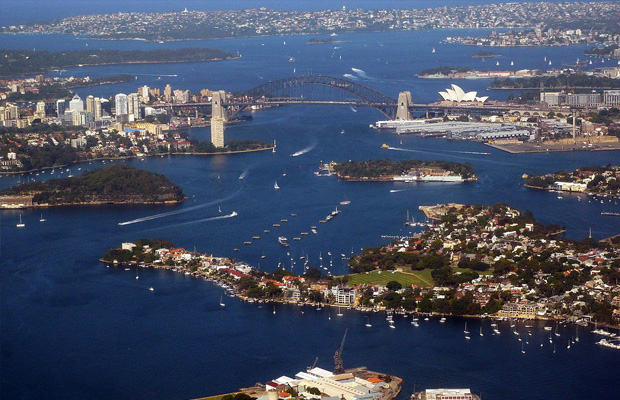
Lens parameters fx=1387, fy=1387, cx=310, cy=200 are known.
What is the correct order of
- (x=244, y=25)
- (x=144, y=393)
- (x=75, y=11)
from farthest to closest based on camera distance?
(x=75, y=11), (x=244, y=25), (x=144, y=393)

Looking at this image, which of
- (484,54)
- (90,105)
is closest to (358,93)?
(90,105)

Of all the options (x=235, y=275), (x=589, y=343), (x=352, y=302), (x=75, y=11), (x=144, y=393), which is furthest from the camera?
(x=75, y=11)

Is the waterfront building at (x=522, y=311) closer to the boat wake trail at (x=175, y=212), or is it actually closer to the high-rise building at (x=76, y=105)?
the boat wake trail at (x=175, y=212)

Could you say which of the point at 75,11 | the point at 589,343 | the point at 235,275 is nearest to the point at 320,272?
the point at 235,275

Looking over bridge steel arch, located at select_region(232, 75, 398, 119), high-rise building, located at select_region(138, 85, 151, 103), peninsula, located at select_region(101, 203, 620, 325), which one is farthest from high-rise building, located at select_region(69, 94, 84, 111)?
peninsula, located at select_region(101, 203, 620, 325)

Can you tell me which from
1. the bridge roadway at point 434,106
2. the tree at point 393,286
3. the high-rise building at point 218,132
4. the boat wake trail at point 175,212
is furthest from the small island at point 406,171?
the bridge roadway at point 434,106

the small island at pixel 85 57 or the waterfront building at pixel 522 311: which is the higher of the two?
the small island at pixel 85 57

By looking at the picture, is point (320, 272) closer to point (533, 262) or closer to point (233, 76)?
point (533, 262)

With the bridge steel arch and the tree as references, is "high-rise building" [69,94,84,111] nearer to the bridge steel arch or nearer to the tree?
the bridge steel arch
